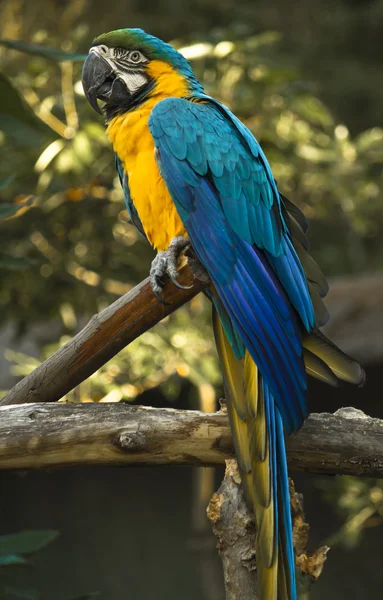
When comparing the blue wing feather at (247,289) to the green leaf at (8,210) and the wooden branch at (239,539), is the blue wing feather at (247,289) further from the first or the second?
the green leaf at (8,210)

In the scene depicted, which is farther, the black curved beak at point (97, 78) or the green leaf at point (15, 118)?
the green leaf at point (15, 118)

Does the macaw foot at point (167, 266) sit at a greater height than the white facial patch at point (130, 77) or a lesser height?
lesser

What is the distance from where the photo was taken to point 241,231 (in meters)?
1.28

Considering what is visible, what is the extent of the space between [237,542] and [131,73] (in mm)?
829

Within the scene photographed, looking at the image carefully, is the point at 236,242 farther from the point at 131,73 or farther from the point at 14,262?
the point at 14,262

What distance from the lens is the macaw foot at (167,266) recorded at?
3.86ft

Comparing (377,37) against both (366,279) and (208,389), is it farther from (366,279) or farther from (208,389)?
(208,389)

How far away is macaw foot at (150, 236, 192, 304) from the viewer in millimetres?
1178

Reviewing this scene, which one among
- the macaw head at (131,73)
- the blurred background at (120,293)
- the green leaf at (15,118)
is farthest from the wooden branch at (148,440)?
the green leaf at (15,118)

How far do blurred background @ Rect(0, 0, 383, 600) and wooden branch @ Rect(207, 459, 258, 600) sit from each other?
44cm

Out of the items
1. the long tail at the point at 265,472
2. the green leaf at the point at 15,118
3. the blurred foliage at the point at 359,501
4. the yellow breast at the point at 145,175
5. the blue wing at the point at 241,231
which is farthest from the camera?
the blurred foliage at the point at 359,501

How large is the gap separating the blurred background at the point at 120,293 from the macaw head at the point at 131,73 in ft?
0.68

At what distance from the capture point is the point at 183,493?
3203 millimetres

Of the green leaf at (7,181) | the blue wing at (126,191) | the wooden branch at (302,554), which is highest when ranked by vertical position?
the green leaf at (7,181)
